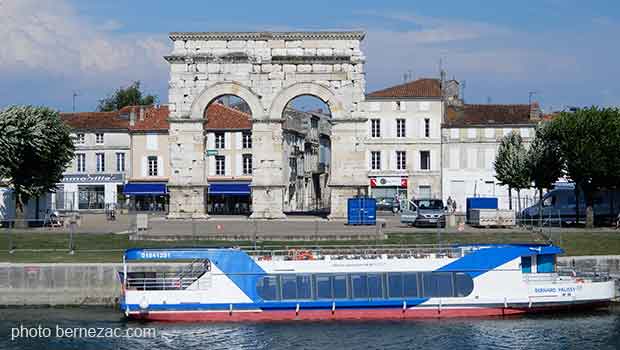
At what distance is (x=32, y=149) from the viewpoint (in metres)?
54.9

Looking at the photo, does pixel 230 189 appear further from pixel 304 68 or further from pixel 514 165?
pixel 514 165

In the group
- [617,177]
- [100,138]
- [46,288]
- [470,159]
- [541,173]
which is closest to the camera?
[46,288]

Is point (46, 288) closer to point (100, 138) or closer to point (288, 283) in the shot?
point (288, 283)

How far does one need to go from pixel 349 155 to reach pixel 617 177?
14595 millimetres

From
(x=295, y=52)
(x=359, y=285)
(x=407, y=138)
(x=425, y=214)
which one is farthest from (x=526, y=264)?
(x=407, y=138)

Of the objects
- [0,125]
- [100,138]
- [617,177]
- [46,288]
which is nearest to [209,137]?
[100,138]

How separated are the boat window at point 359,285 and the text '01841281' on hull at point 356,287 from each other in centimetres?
3

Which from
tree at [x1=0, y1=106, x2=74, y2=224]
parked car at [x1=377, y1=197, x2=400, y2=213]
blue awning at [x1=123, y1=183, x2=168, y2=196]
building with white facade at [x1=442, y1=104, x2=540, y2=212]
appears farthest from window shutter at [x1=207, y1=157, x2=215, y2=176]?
tree at [x1=0, y1=106, x2=74, y2=224]

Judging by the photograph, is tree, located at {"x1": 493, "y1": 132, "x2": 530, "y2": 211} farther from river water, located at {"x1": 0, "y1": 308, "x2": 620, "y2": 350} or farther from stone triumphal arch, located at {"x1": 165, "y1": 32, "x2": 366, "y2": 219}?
river water, located at {"x1": 0, "y1": 308, "x2": 620, "y2": 350}

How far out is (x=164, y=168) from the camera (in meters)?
80.3

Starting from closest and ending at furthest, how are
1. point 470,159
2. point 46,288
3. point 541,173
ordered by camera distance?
point 46,288 < point 541,173 < point 470,159

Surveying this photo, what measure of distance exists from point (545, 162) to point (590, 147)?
529 centimetres

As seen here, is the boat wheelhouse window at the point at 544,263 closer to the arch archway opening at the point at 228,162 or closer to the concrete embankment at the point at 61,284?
the concrete embankment at the point at 61,284

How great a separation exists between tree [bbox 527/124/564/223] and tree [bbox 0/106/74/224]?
85.9ft
